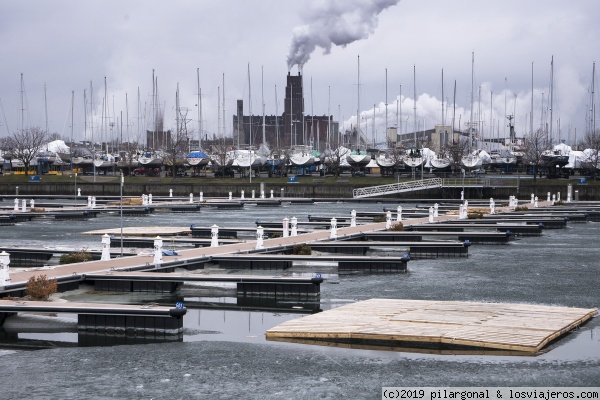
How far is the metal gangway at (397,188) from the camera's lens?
10144 centimetres

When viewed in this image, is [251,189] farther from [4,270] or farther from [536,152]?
[4,270]

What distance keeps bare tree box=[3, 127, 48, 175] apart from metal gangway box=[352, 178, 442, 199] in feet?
163

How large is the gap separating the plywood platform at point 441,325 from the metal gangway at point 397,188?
7543cm

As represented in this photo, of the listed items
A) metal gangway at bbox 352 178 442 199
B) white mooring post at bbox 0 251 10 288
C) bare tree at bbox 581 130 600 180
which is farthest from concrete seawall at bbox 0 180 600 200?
white mooring post at bbox 0 251 10 288

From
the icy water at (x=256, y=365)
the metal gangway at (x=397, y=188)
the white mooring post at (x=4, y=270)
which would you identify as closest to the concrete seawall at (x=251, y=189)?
the metal gangway at (x=397, y=188)

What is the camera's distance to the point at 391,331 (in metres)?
22.1

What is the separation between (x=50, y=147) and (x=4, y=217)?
316 feet

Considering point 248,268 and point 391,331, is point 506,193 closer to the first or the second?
point 248,268

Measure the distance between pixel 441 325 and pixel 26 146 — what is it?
4959 inches

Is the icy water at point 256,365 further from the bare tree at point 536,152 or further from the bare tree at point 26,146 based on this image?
the bare tree at point 26,146

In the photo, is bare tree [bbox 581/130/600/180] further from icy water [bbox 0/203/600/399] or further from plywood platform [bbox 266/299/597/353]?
plywood platform [bbox 266/299/597/353]

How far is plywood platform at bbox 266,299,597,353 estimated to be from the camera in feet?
70.2

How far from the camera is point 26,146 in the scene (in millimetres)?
141625

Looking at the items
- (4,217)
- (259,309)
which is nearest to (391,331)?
(259,309)
